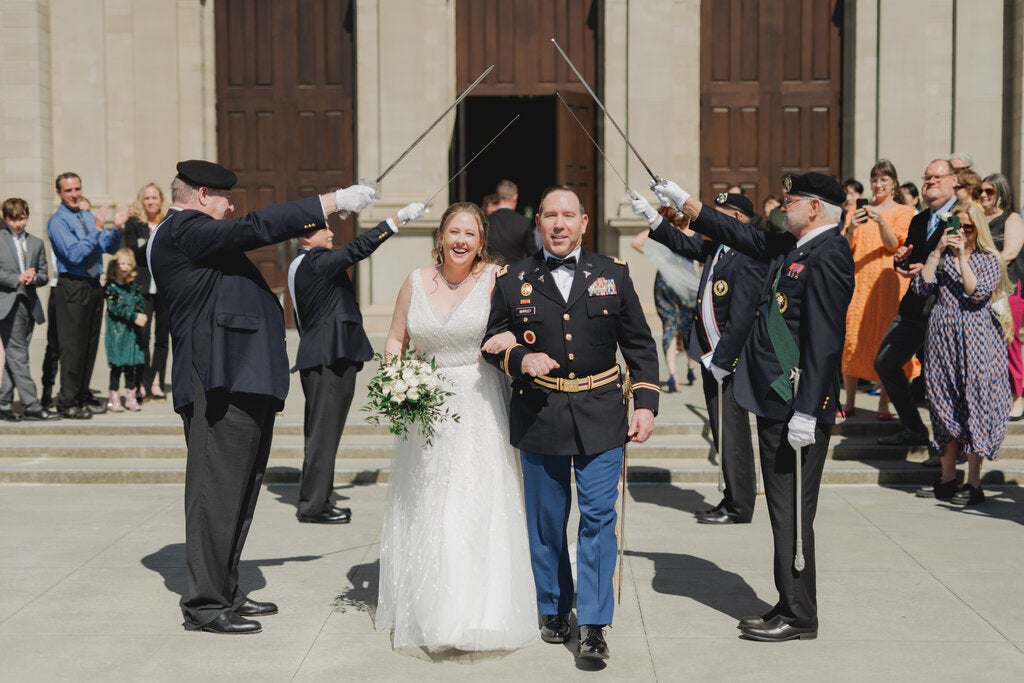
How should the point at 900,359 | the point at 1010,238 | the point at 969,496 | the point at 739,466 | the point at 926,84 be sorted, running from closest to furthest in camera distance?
the point at 739,466 → the point at 969,496 → the point at 1010,238 → the point at 900,359 → the point at 926,84

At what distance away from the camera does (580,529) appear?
563cm

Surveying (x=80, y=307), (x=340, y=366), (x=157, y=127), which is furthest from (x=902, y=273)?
(x=157, y=127)

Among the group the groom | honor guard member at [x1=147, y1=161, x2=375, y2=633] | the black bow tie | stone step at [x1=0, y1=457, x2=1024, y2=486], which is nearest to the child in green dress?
stone step at [x1=0, y1=457, x2=1024, y2=486]

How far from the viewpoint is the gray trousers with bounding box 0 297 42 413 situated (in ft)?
36.7

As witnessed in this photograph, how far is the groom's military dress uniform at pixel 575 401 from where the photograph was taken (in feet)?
18.3

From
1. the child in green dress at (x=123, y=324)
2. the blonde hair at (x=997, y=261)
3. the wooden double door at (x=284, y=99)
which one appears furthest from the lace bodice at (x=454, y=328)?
the wooden double door at (x=284, y=99)

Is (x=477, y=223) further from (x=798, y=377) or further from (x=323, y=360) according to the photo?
(x=323, y=360)

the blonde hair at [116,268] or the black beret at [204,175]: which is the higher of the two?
the black beret at [204,175]

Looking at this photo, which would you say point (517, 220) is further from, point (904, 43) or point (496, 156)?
point (496, 156)

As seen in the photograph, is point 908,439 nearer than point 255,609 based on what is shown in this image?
No

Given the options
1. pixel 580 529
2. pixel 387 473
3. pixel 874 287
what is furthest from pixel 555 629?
pixel 874 287

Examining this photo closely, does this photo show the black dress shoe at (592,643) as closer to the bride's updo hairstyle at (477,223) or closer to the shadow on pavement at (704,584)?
the shadow on pavement at (704,584)

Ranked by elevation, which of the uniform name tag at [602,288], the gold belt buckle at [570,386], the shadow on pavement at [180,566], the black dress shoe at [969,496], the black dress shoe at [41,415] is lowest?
the shadow on pavement at [180,566]

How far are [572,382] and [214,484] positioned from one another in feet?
5.87
